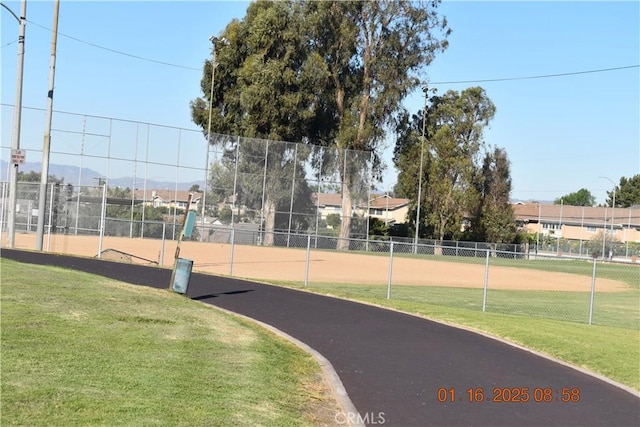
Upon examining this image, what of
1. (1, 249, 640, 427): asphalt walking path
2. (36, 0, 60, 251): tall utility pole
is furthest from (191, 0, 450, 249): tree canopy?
(1, 249, 640, 427): asphalt walking path

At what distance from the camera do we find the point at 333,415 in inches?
302

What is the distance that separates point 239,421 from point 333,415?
150cm

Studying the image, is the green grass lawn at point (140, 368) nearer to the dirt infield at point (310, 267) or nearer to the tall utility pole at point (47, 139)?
the dirt infield at point (310, 267)

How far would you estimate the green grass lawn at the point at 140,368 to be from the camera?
6.27m

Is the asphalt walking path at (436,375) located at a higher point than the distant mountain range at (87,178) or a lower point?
lower

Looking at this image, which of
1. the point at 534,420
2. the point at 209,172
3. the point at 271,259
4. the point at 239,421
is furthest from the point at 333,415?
the point at 209,172

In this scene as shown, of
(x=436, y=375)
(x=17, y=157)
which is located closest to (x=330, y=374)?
(x=436, y=375)

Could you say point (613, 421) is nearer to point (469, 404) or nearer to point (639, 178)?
point (469, 404)

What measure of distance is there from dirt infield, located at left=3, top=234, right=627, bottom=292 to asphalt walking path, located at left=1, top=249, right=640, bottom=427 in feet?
39.8

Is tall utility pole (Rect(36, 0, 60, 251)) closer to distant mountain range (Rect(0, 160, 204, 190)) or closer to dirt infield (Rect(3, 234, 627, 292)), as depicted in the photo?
dirt infield (Rect(3, 234, 627, 292))

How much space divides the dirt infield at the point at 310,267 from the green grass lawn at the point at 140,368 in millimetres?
15308

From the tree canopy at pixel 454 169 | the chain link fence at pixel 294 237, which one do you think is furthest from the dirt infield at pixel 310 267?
the tree canopy at pixel 454 169

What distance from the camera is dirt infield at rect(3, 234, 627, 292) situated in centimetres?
3014

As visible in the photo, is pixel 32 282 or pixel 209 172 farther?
pixel 209 172
